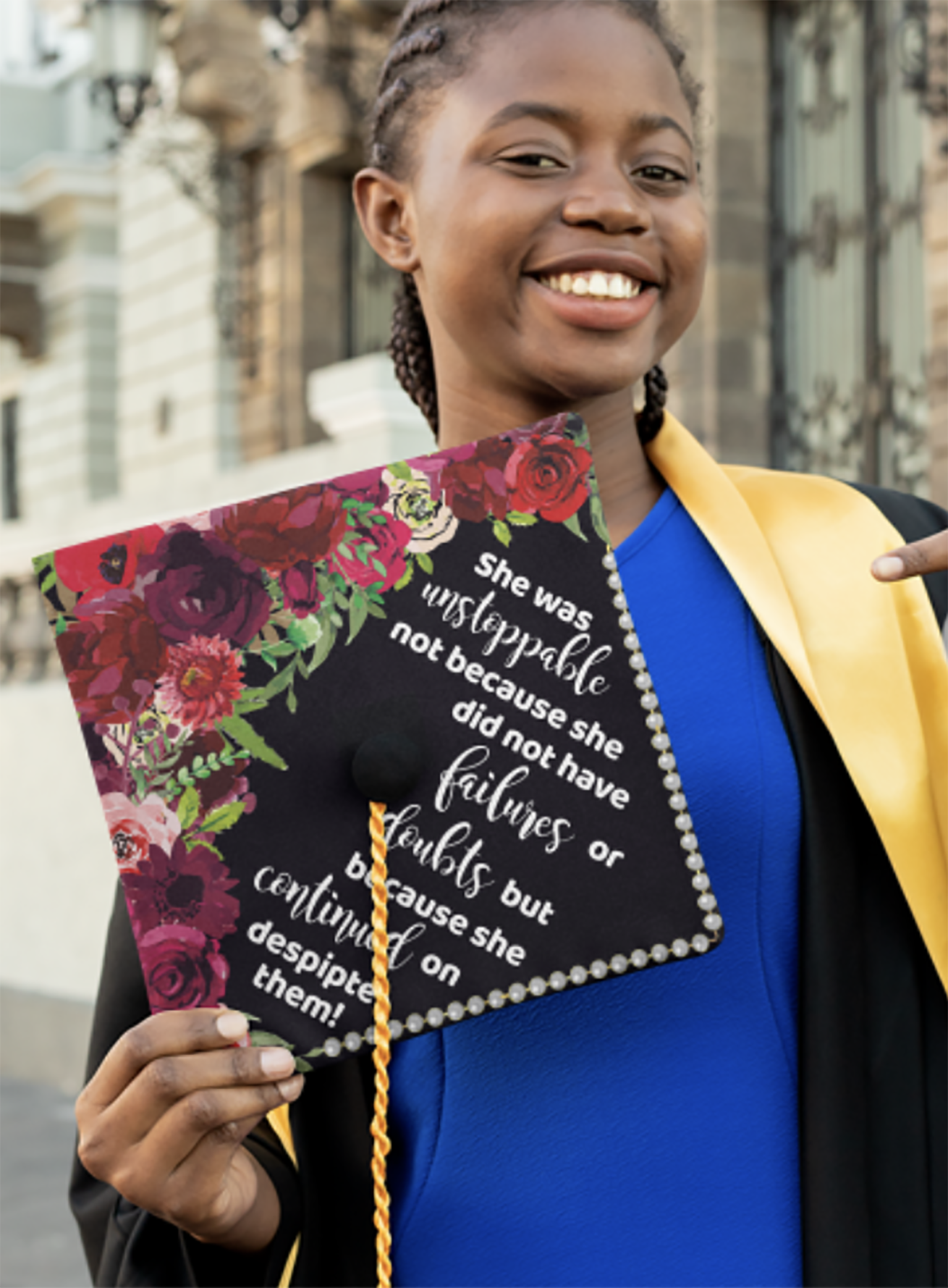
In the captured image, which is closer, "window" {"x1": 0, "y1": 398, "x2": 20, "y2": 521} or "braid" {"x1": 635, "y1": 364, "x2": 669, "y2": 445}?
"braid" {"x1": 635, "y1": 364, "x2": 669, "y2": 445}

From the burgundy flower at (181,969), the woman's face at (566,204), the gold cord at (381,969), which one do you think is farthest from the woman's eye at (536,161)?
the burgundy flower at (181,969)

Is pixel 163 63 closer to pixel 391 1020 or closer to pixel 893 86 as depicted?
pixel 893 86

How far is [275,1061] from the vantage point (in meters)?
1.12

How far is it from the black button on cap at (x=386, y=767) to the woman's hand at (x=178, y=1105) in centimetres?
20

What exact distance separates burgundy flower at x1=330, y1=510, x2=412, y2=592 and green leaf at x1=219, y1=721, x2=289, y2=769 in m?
0.14

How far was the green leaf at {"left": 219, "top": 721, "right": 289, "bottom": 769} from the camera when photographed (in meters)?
1.18

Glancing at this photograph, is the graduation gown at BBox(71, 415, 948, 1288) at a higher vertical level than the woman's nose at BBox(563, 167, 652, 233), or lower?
lower

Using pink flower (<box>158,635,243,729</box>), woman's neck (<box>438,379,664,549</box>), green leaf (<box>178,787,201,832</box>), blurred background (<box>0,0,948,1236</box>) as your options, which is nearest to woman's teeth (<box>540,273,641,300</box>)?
woman's neck (<box>438,379,664,549</box>)

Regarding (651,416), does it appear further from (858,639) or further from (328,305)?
(328,305)

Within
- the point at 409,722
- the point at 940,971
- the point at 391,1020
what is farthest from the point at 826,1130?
the point at 409,722

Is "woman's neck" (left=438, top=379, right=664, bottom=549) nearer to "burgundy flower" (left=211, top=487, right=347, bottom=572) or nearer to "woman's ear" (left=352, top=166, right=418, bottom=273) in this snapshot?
"woman's ear" (left=352, top=166, right=418, bottom=273)

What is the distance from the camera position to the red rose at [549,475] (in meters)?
1.23

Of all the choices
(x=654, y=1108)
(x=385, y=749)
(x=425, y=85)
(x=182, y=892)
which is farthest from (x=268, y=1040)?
(x=425, y=85)

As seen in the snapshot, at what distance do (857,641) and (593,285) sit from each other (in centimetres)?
39
